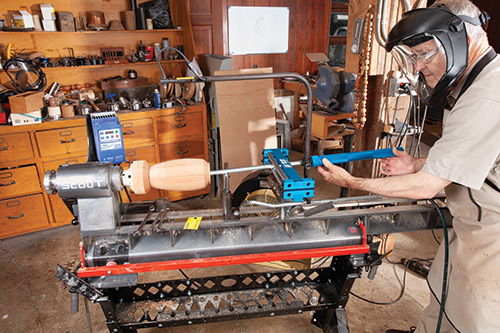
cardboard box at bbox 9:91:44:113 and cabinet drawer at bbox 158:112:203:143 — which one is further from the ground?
cardboard box at bbox 9:91:44:113

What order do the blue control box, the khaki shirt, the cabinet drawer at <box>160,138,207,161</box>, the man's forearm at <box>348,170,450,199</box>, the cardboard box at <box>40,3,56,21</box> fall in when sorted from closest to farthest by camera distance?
1. the khaki shirt
2. the man's forearm at <box>348,170,450,199</box>
3. the blue control box
4. the cardboard box at <box>40,3,56,21</box>
5. the cabinet drawer at <box>160,138,207,161</box>

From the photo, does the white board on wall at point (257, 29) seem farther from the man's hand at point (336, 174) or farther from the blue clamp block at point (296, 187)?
the blue clamp block at point (296, 187)

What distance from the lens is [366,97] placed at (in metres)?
2.29

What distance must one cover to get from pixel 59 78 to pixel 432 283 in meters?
3.71

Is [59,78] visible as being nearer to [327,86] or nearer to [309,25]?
[327,86]

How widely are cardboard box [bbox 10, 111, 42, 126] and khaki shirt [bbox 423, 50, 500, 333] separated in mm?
3009

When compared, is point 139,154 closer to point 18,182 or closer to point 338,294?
point 18,182

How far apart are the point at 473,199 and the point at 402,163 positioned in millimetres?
442

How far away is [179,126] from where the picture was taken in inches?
138

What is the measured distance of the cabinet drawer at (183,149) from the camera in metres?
3.50

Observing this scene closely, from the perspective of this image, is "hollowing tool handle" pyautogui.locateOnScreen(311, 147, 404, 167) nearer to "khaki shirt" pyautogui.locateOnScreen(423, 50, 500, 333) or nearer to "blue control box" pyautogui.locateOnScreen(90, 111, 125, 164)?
"khaki shirt" pyautogui.locateOnScreen(423, 50, 500, 333)

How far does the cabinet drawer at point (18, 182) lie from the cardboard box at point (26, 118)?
1.25ft

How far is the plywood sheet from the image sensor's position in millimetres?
3373

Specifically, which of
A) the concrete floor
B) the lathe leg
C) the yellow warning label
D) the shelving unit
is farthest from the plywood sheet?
the yellow warning label
